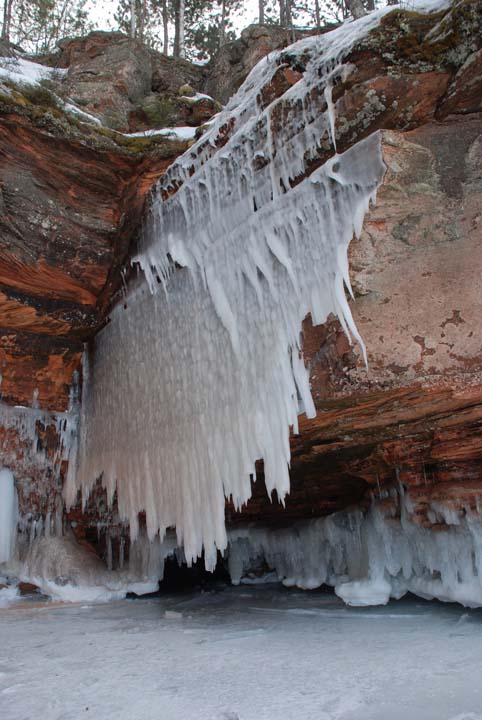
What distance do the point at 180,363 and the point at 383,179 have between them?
2.40 meters

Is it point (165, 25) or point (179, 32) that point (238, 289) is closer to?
point (179, 32)

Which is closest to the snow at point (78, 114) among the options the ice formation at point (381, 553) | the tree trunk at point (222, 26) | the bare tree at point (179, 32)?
the ice formation at point (381, 553)

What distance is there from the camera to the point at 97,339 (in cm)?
645

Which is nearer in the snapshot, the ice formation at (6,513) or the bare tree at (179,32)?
the ice formation at (6,513)

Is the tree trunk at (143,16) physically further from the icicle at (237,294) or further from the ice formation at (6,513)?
the ice formation at (6,513)

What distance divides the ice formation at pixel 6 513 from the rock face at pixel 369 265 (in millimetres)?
216

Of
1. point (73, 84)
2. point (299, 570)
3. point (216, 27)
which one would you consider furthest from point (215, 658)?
point (216, 27)

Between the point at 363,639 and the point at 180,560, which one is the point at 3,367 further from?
the point at 363,639

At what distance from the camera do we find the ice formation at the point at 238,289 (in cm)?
392

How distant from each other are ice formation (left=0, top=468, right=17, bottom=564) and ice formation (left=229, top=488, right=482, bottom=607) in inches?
117

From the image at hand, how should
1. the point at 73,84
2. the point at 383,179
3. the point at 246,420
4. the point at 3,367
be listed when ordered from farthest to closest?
the point at 73,84 < the point at 3,367 < the point at 246,420 < the point at 383,179

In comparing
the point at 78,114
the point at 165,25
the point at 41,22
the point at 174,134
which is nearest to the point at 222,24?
the point at 165,25

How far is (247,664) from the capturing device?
3279 mm

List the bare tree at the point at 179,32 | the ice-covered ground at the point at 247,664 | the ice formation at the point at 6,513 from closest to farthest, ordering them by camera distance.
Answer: the ice-covered ground at the point at 247,664
the ice formation at the point at 6,513
the bare tree at the point at 179,32
